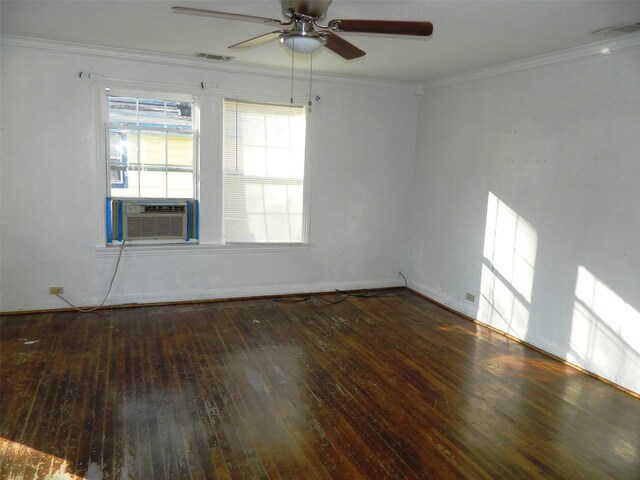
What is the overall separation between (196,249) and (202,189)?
2.14 feet

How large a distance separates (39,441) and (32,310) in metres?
2.35

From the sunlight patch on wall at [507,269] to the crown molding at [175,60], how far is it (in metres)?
2.03

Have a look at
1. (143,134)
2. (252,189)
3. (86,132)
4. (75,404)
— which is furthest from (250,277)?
(75,404)

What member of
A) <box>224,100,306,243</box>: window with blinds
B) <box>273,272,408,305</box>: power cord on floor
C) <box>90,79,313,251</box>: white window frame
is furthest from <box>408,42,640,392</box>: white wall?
<box>90,79,313,251</box>: white window frame

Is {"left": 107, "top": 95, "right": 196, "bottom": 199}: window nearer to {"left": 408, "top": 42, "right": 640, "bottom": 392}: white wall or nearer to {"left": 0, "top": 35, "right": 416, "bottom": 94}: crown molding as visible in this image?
{"left": 0, "top": 35, "right": 416, "bottom": 94}: crown molding

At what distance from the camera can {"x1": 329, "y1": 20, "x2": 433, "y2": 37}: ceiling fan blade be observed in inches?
94.7

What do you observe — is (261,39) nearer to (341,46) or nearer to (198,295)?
(341,46)

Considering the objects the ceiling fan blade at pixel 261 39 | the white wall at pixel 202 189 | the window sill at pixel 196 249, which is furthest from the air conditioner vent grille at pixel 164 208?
the ceiling fan blade at pixel 261 39

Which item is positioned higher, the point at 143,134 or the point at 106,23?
the point at 106,23

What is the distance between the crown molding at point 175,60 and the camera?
164 inches

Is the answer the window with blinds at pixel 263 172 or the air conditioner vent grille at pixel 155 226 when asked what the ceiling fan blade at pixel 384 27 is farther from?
the air conditioner vent grille at pixel 155 226

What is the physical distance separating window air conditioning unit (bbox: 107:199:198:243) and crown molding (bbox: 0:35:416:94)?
1.39 m

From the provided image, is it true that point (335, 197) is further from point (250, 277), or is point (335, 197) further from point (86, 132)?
point (86, 132)

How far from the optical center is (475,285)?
494cm
